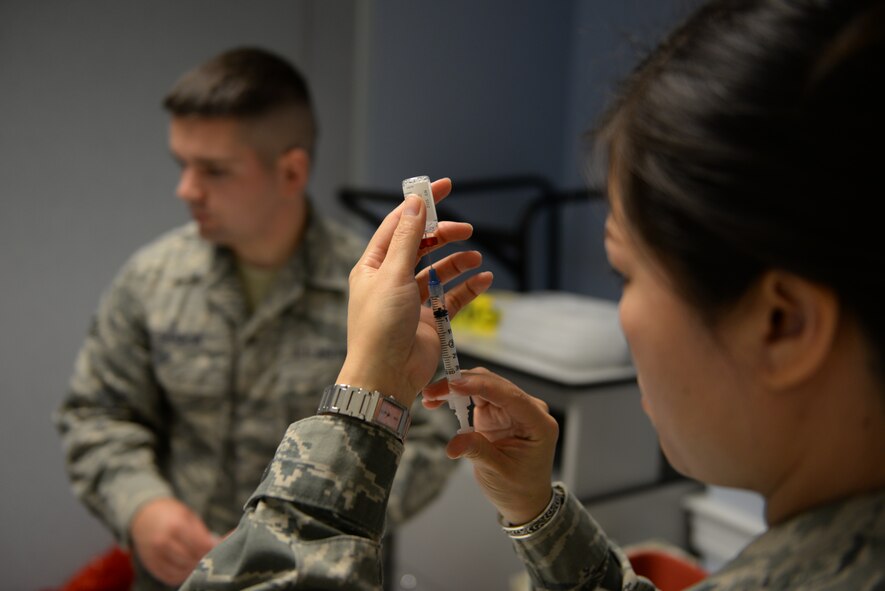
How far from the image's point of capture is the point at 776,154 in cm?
Answer: 50

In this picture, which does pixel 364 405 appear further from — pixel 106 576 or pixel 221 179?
pixel 106 576

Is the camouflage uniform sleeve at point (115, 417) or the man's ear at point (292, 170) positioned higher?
the man's ear at point (292, 170)

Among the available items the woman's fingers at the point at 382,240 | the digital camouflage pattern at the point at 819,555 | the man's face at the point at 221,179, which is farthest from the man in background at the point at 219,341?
the digital camouflage pattern at the point at 819,555

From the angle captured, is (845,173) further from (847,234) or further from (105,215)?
(105,215)

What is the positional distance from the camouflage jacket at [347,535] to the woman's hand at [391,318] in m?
0.04

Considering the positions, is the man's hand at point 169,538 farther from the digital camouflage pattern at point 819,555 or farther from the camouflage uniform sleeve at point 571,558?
the digital camouflage pattern at point 819,555

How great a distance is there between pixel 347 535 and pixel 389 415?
9cm

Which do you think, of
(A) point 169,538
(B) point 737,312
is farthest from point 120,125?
(B) point 737,312

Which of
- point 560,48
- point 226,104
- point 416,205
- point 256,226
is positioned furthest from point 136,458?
point 560,48

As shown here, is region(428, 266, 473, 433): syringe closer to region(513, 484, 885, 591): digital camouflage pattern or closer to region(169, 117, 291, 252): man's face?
region(513, 484, 885, 591): digital camouflage pattern

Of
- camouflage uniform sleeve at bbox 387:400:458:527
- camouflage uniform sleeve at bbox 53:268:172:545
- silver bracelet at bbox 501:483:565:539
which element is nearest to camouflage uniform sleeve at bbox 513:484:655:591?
silver bracelet at bbox 501:483:565:539

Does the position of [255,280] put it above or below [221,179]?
below

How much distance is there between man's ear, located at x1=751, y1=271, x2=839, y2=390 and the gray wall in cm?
162

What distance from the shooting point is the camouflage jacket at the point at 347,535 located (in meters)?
0.52
